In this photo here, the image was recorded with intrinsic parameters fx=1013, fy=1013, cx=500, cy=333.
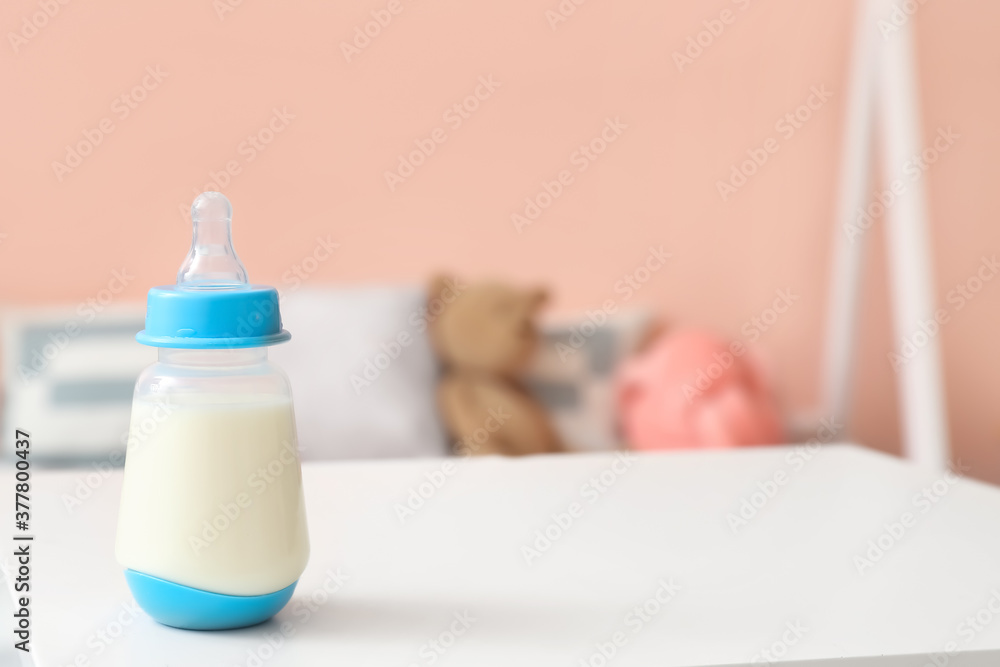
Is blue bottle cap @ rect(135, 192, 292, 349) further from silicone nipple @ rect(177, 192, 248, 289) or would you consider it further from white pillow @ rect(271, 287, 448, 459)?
white pillow @ rect(271, 287, 448, 459)

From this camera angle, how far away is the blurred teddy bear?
1895 millimetres

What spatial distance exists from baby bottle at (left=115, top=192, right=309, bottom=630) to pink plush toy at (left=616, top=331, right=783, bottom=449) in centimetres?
149

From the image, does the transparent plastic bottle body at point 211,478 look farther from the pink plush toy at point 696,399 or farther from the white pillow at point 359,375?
the pink plush toy at point 696,399

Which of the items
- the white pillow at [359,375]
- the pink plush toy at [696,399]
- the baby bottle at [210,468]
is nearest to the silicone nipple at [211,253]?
the baby bottle at [210,468]

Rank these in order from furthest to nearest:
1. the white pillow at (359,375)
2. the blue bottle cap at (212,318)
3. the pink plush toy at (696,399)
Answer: the pink plush toy at (696,399) → the white pillow at (359,375) → the blue bottle cap at (212,318)

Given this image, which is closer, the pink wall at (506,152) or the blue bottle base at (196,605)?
the blue bottle base at (196,605)

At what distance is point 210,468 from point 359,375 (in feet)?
4.40

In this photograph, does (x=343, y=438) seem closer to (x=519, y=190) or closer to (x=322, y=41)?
(x=519, y=190)

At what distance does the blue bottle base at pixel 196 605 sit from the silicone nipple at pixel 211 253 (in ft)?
0.53

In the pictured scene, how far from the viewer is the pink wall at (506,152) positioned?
2004 mm

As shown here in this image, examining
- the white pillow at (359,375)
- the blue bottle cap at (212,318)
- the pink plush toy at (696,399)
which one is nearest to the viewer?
the blue bottle cap at (212,318)

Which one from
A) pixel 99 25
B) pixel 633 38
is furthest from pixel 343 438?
pixel 633 38

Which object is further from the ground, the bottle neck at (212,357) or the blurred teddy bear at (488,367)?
the bottle neck at (212,357)

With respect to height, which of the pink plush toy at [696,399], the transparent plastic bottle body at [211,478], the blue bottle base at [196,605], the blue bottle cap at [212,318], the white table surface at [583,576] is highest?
the blue bottle cap at [212,318]
